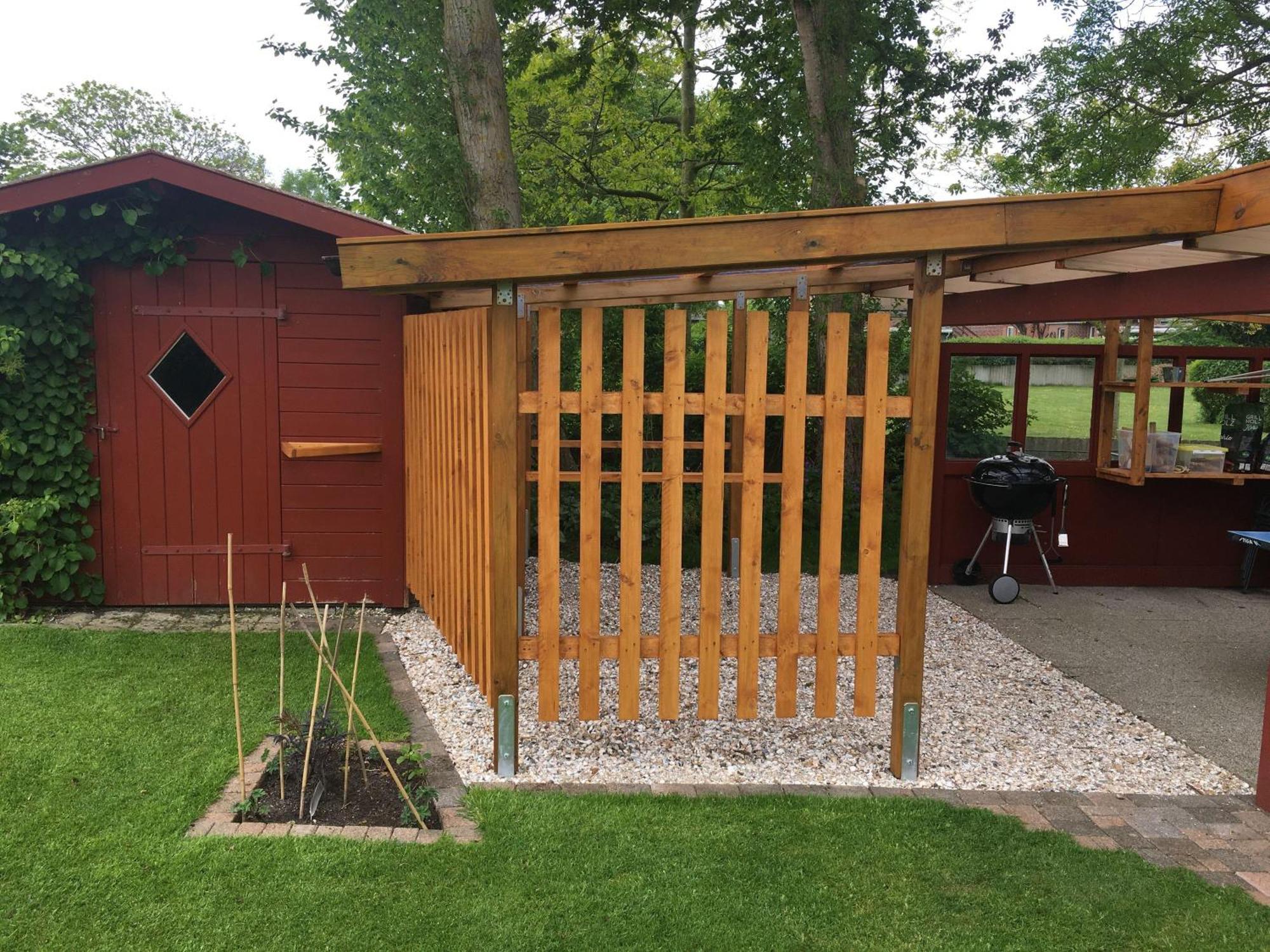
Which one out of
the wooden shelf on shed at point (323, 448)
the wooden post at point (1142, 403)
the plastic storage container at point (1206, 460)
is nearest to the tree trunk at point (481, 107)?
the wooden shelf on shed at point (323, 448)

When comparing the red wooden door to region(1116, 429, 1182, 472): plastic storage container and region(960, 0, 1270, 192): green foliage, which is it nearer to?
region(1116, 429, 1182, 472): plastic storage container

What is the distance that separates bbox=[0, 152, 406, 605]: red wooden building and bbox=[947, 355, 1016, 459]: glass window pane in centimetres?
446

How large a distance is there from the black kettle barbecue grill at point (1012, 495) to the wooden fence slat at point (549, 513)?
4.27 metres

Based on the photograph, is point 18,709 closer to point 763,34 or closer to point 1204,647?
point 1204,647

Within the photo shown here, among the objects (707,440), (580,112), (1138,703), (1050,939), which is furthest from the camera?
(580,112)

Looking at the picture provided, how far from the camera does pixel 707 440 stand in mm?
3684

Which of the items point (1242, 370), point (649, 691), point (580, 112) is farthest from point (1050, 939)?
point (580, 112)

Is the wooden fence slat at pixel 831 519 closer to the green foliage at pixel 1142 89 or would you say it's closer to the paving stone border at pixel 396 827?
the paving stone border at pixel 396 827

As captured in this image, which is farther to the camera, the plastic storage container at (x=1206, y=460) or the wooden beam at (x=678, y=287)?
the plastic storage container at (x=1206, y=460)

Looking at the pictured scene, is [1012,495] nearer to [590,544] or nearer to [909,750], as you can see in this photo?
[909,750]

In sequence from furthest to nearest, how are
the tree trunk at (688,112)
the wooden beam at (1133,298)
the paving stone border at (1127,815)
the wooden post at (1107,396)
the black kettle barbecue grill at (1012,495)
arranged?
the tree trunk at (688,112) < the wooden post at (1107,396) < the black kettle barbecue grill at (1012,495) < the wooden beam at (1133,298) < the paving stone border at (1127,815)

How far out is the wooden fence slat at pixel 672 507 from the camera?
3559 millimetres

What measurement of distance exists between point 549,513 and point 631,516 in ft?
1.09

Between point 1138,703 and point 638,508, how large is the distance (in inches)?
119
